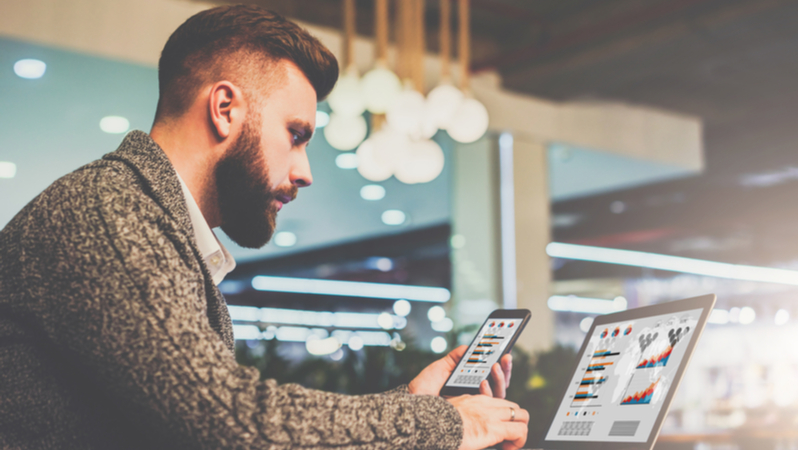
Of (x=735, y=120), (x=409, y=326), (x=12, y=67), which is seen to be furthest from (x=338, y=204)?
(x=735, y=120)

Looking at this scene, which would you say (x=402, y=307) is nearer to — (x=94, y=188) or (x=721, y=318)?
(x=721, y=318)

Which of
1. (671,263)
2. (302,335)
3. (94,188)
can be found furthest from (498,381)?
(302,335)

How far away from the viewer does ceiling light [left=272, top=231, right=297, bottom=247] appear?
6094mm

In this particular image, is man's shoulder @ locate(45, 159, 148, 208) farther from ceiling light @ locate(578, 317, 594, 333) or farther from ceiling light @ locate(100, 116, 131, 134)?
ceiling light @ locate(100, 116, 131, 134)

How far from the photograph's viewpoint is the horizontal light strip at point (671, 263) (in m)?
3.18

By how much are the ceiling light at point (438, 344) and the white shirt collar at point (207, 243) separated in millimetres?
3236

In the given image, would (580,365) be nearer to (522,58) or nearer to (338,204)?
(522,58)

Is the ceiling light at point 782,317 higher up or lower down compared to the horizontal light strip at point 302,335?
higher up

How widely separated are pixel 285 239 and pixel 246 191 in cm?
518

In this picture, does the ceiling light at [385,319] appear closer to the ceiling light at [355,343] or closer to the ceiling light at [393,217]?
the ceiling light at [393,217]

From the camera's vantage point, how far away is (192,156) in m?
1.03

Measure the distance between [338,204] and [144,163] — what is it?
177 inches

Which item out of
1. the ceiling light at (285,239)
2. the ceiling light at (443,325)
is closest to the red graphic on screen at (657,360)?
the ceiling light at (443,325)

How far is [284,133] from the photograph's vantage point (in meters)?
1.07
